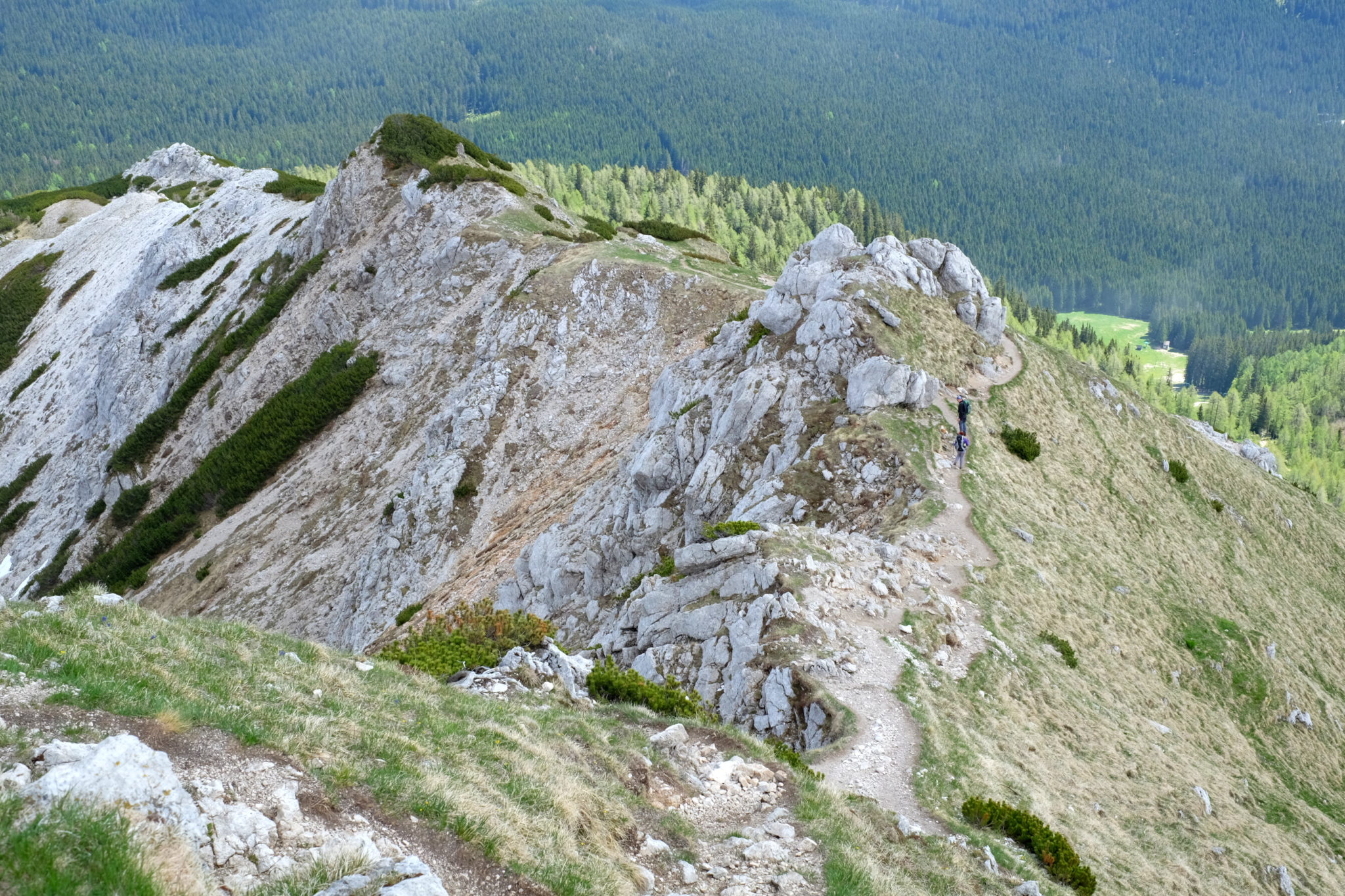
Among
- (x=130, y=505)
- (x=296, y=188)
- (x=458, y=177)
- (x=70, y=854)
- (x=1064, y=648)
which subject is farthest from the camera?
(x=296, y=188)

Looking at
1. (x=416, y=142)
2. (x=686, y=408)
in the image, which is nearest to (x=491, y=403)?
(x=686, y=408)

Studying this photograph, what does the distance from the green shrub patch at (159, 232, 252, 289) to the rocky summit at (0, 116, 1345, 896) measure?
3.17m

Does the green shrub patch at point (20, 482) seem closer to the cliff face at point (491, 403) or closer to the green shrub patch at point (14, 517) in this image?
the cliff face at point (491, 403)

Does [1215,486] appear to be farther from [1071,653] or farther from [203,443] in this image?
[203,443]

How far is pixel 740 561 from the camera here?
26.5 meters

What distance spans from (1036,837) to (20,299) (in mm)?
130455

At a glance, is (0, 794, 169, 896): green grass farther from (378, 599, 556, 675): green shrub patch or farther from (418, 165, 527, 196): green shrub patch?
(418, 165, 527, 196): green shrub patch

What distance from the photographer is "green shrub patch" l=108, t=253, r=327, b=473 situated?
6750cm

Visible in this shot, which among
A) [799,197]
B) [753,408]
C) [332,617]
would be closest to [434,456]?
[332,617]

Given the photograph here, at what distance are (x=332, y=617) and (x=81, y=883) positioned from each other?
41.6 meters

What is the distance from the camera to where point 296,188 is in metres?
94.1

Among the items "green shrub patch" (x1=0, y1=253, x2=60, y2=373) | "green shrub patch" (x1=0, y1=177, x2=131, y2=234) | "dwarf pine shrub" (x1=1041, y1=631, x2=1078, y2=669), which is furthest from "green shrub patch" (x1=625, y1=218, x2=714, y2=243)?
"green shrub patch" (x1=0, y1=177, x2=131, y2=234)

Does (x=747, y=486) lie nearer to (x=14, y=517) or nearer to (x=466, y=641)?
(x=466, y=641)

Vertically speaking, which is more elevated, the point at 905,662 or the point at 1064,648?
the point at 905,662
